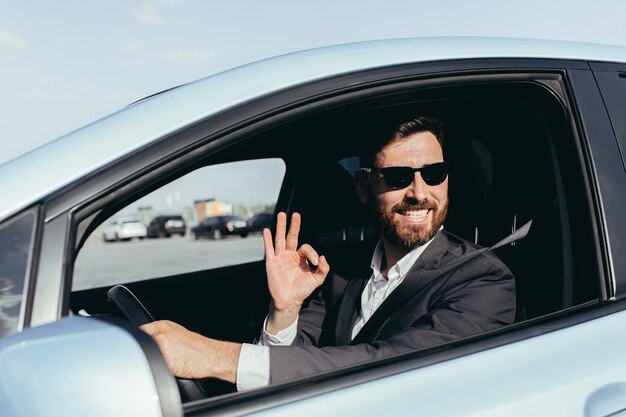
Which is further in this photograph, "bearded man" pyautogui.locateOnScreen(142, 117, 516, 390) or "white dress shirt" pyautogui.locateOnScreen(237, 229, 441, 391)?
"white dress shirt" pyautogui.locateOnScreen(237, 229, 441, 391)

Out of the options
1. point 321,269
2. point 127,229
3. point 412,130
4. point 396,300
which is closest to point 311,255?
point 321,269

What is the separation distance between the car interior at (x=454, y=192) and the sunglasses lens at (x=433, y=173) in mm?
205

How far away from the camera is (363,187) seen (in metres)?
2.40

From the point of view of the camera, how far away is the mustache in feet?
7.02

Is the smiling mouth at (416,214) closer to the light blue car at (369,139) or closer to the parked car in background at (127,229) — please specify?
the light blue car at (369,139)

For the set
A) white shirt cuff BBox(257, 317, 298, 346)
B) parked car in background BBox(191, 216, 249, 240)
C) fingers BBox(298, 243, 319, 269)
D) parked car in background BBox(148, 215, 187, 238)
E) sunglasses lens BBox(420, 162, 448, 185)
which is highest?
parked car in background BBox(148, 215, 187, 238)

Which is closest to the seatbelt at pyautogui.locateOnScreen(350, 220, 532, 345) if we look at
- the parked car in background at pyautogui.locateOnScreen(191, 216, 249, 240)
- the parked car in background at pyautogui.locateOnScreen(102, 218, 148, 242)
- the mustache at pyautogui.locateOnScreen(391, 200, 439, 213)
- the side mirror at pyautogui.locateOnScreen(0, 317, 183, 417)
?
the mustache at pyautogui.locateOnScreen(391, 200, 439, 213)

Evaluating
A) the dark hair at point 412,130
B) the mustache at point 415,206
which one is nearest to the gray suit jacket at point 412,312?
the mustache at point 415,206

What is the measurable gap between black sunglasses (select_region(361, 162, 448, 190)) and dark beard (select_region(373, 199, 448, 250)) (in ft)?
0.22

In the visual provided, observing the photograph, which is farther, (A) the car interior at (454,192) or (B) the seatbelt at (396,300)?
(B) the seatbelt at (396,300)

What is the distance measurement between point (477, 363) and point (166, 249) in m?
26.6

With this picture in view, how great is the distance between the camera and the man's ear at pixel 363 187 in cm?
235

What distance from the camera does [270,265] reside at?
74.7 inches

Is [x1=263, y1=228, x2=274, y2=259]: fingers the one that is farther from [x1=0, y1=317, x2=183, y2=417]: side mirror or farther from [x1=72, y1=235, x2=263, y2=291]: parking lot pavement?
[x1=72, y1=235, x2=263, y2=291]: parking lot pavement
